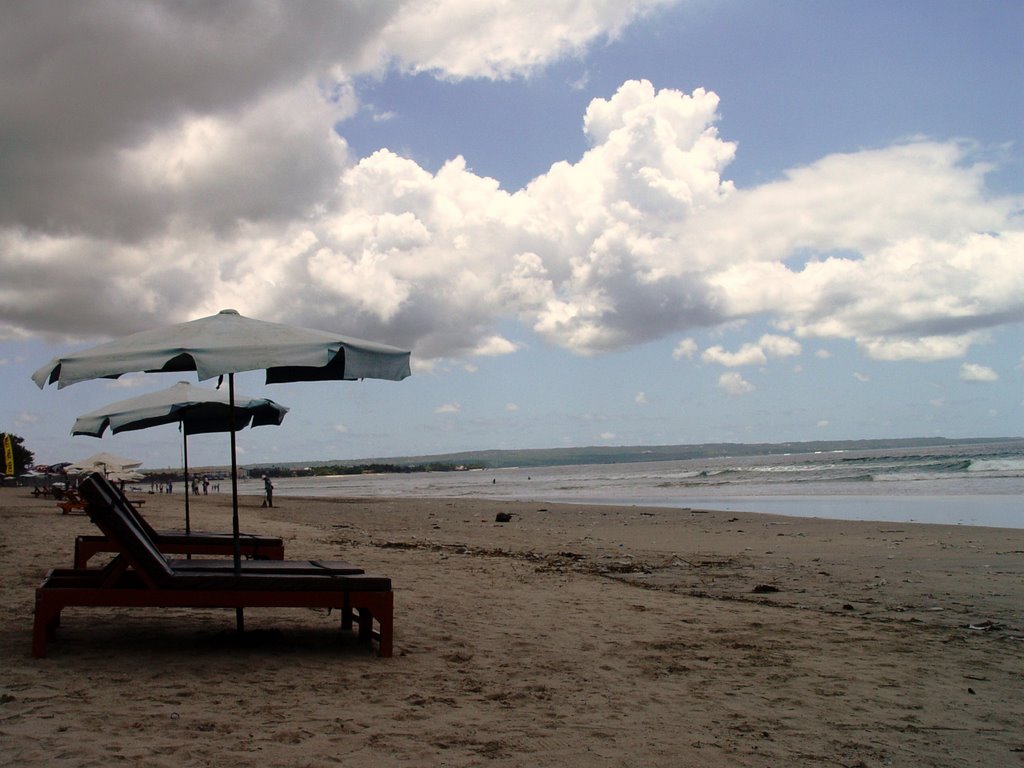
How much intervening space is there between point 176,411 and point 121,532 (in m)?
5.72

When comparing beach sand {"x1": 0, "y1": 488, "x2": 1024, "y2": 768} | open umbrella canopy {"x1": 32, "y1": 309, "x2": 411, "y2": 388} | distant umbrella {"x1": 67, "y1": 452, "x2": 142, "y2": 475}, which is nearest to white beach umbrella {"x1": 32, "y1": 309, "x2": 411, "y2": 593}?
open umbrella canopy {"x1": 32, "y1": 309, "x2": 411, "y2": 388}

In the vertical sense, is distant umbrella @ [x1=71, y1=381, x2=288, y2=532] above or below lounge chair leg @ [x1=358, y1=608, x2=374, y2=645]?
above

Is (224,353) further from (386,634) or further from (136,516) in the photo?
(136,516)

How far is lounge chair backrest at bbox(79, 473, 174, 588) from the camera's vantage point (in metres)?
5.14

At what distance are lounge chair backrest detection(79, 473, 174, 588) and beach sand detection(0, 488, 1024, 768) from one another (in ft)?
1.82

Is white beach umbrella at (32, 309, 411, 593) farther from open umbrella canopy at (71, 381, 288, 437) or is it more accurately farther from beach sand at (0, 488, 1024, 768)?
open umbrella canopy at (71, 381, 288, 437)

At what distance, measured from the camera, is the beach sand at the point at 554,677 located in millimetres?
4000

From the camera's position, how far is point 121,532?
5.19m

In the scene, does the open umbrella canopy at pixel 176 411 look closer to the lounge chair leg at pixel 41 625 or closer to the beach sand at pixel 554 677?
the beach sand at pixel 554 677

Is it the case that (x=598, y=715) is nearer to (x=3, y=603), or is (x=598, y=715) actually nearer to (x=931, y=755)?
(x=931, y=755)

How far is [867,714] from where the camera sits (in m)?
4.70

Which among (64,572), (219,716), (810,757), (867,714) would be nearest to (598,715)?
(810,757)

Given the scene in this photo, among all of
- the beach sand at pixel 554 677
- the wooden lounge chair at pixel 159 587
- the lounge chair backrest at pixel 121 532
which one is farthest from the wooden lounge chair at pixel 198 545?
the lounge chair backrest at pixel 121 532

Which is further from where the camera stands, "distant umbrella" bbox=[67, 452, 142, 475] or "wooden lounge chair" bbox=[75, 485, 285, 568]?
"distant umbrella" bbox=[67, 452, 142, 475]
